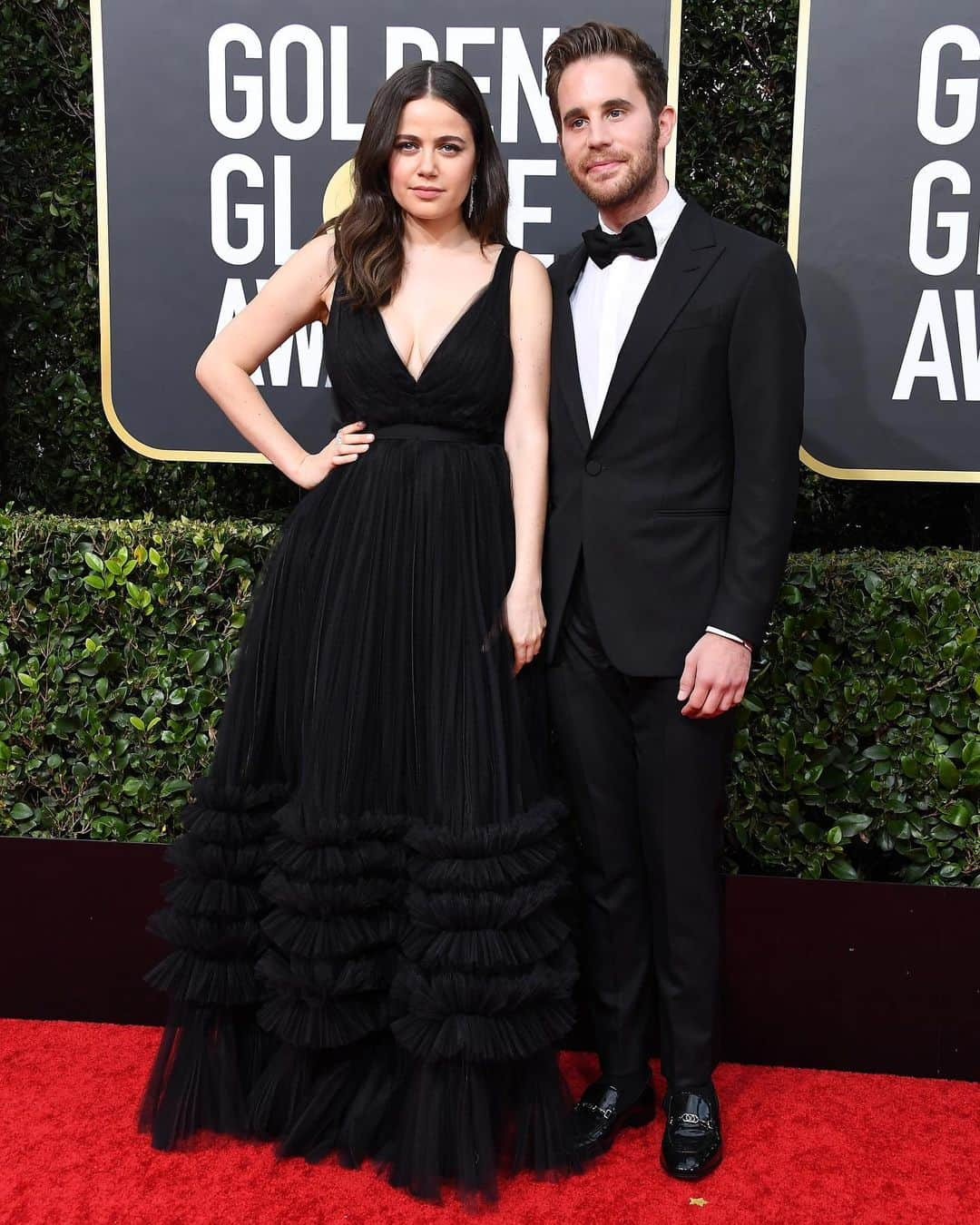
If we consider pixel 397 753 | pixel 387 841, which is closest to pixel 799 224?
pixel 397 753

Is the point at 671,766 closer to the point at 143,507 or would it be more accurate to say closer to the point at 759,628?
the point at 759,628

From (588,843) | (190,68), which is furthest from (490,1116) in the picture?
(190,68)

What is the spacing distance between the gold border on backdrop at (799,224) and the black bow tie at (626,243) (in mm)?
814

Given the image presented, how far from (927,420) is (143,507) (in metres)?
2.11

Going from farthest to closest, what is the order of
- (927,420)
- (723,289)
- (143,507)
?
(143,507) < (927,420) < (723,289)

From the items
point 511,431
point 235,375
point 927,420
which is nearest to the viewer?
point 511,431

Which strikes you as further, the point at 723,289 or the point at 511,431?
the point at 511,431

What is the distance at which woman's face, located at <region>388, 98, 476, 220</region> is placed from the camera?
1.96 metres

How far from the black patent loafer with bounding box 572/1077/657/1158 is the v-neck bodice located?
130 centimetres

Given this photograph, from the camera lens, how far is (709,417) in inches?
77.0

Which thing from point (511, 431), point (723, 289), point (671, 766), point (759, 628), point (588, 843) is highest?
point (723, 289)

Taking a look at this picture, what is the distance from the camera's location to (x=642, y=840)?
2.16 meters

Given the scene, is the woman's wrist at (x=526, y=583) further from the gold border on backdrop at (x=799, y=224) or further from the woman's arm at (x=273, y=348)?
the gold border on backdrop at (x=799, y=224)

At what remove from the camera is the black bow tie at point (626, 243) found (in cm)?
199
